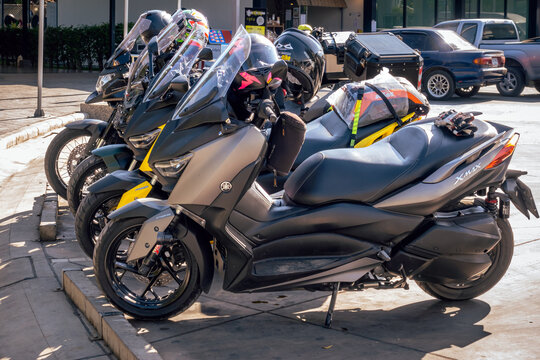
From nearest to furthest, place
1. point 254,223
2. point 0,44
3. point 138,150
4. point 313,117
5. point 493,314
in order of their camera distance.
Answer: point 254,223 → point 493,314 → point 138,150 → point 313,117 → point 0,44

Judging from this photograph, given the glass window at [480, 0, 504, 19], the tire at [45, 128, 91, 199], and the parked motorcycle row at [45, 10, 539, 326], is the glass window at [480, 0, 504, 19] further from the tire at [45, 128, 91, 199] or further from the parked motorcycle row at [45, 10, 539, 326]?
the parked motorcycle row at [45, 10, 539, 326]

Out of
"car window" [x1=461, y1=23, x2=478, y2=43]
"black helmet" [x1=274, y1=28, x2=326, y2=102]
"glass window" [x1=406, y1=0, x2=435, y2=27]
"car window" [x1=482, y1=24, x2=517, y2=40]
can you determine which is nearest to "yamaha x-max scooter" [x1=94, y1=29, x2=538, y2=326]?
"black helmet" [x1=274, y1=28, x2=326, y2=102]

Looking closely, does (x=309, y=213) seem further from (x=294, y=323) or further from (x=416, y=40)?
(x=416, y=40)

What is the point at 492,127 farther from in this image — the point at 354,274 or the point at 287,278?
the point at 287,278

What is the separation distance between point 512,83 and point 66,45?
13825 mm

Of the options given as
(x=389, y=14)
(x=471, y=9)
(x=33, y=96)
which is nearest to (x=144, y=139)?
(x=33, y=96)

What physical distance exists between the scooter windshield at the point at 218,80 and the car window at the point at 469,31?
16.6 metres

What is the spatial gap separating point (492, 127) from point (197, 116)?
67.7 inches

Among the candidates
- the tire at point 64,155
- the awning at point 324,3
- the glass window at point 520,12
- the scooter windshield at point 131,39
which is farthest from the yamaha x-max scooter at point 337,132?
the glass window at point 520,12

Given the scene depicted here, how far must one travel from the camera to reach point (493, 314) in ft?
16.0

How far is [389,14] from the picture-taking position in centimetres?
3359

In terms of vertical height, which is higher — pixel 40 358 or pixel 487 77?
pixel 487 77

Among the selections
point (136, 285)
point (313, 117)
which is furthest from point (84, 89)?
point (136, 285)

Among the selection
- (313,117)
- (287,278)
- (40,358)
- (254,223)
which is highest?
(313,117)
